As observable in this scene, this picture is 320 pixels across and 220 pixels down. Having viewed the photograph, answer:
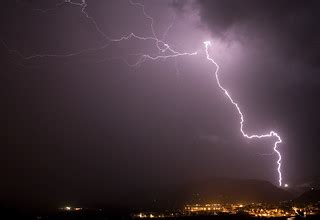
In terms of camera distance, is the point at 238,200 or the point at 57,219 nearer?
the point at 57,219

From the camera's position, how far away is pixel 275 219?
94.2m

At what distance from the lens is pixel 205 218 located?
11344 centimetres

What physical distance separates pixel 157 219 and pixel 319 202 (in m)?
51.0

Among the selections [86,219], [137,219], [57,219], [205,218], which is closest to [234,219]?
[205,218]

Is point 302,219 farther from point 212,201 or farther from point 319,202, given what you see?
point 212,201

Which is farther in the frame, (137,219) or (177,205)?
(177,205)

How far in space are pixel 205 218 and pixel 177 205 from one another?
80.3 metres

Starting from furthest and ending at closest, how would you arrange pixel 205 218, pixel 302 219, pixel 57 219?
pixel 57 219 → pixel 205 218 → pixel 302 219

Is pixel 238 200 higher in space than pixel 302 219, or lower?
higher

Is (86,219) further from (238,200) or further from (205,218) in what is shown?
(238,200)

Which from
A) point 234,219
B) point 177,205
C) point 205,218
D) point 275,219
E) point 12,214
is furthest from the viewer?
point 177,205

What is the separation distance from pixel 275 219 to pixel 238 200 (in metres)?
105

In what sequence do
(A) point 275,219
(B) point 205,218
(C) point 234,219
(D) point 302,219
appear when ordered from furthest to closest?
(B) point 205,218 → (C) point 234,219 → (A) point 275,219 → (D) point 302,219

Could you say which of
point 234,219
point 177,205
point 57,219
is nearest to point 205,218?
point 234,219
